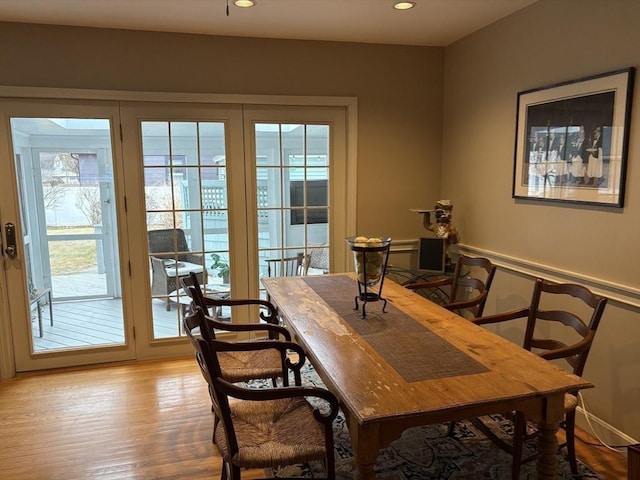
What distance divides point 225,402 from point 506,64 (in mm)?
2909

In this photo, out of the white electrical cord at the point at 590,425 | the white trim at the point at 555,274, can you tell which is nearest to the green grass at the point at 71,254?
the white trim at the point at 555,274

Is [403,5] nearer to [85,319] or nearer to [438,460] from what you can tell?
[438,460]

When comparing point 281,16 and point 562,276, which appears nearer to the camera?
point 562,276

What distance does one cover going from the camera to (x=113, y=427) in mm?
2824

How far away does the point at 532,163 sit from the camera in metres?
3.07

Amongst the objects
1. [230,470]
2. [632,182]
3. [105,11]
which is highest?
[105,11]

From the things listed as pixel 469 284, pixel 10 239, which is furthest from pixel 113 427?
pixel 469 284

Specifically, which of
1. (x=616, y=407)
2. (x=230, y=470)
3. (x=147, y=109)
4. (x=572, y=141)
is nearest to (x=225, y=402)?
(x=230, y=470)

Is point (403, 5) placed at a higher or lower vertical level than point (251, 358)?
higher

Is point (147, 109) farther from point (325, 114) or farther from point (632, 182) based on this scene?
point (632, 182)

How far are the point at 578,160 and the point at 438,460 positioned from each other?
5.94 ft

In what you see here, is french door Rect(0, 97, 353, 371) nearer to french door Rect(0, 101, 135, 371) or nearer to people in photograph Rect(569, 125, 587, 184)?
french door Rect(0, 101, 135, 371)

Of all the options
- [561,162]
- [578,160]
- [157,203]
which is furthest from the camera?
[157,203]

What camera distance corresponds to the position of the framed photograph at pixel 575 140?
243 cm
